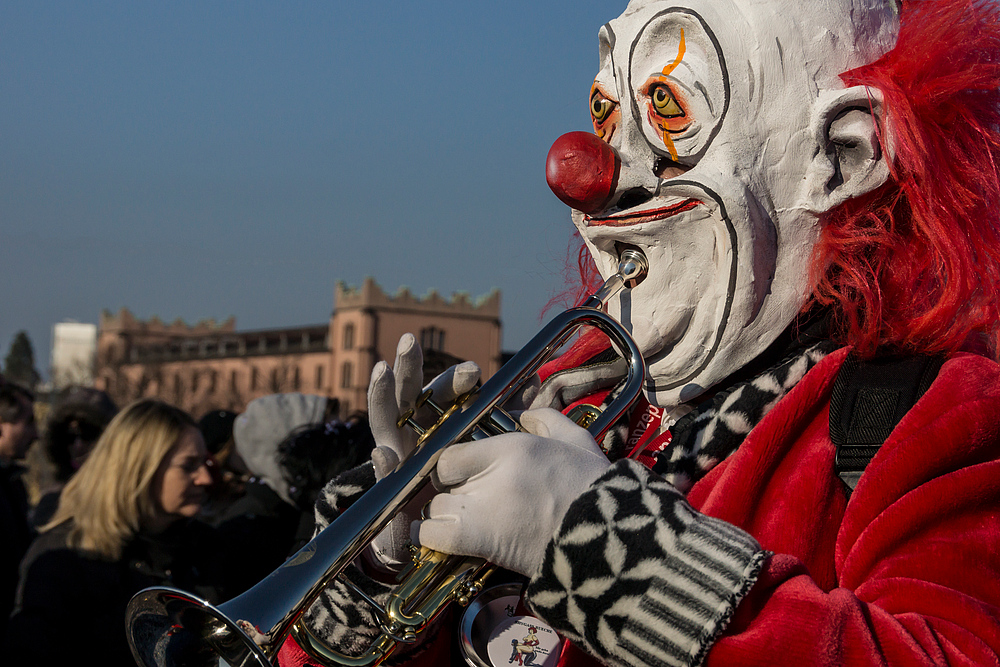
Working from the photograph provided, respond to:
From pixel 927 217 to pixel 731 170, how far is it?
372 millimetres

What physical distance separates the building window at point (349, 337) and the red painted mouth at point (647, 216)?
145 ft

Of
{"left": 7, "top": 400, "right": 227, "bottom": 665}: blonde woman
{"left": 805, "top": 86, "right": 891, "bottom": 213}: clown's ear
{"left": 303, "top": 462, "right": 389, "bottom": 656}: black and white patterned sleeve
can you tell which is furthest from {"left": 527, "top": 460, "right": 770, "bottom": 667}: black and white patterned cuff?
A: {"left": 7, "top": 400, "right": 227, "bottom": 665}: blonde woman

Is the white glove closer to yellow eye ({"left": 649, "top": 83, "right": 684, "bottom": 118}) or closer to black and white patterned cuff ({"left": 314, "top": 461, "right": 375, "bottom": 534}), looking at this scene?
black and white patterned cuff ({"left": 314, "top": 461, "right": 375, "bottom": 534})

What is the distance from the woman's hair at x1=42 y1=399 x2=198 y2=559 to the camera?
3.46 metres

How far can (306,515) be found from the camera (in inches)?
152

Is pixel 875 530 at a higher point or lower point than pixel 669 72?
lower

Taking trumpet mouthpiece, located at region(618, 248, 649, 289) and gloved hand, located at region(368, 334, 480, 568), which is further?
trumpet mouthpiece, located at region(618, 248, 649, 289)

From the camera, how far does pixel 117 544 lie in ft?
11.3

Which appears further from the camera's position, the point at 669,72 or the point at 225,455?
the point at 225,455

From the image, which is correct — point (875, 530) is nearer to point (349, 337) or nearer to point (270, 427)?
point (270, 427)

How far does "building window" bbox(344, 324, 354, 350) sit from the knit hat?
4129 cm

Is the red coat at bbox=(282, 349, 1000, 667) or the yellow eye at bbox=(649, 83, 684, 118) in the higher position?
the yellow eye at bbox=(649, 83, 684, 118)

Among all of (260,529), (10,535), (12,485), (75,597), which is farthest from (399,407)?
(12,485)

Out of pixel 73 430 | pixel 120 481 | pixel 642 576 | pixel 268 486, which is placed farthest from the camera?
pixel 73 430
